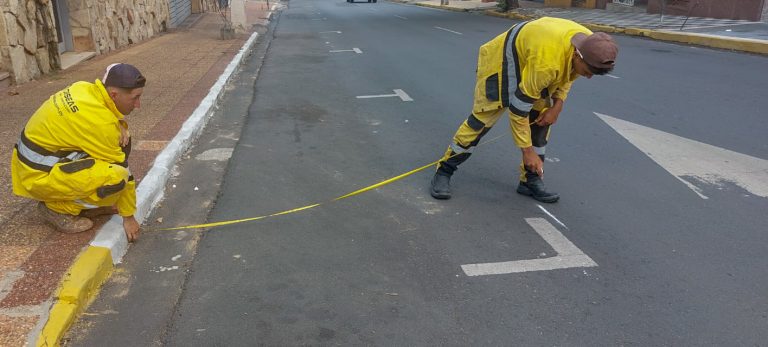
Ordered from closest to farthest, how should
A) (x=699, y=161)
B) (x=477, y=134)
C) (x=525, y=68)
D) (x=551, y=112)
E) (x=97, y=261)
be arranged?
(x=97, y=261), (x=525, y=68), (x=551, y=112), (x=477, y=134), (x=699, y=161)

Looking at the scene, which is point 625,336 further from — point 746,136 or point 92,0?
point 92,0

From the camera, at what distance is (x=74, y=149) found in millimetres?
3420

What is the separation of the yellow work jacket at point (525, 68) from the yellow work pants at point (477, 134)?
87 millimetres

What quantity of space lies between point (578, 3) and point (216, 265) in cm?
2894

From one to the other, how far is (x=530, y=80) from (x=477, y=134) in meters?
0.76

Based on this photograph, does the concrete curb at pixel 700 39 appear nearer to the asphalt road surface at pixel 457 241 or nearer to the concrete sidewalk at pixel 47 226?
the asphalt road surface at pixel 457 241

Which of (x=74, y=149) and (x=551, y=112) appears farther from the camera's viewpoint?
(x=551, y=112)

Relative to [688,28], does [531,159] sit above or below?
below

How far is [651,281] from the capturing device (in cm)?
336

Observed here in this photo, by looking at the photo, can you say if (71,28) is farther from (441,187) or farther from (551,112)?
(551,112)

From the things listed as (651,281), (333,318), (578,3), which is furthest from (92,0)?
(578,3)

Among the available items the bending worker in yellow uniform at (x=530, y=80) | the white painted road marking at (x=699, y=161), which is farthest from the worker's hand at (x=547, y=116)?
the white painted road marking at (x=699, y=161)

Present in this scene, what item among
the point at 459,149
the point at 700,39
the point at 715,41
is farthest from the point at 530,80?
the point at 700,39

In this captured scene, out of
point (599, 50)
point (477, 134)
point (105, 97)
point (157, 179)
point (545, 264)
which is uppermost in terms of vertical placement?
point (599, 50)
